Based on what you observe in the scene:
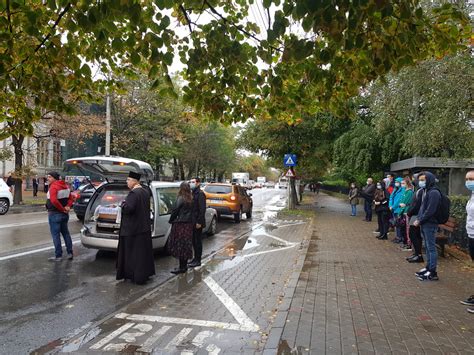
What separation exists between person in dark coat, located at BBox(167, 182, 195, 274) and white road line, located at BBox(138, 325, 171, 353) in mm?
2744

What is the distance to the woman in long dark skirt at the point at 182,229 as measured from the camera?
7.68 metres

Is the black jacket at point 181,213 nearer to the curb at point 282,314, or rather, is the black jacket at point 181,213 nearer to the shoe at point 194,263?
the shoe at point 194,263

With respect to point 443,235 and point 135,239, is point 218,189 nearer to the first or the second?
point 443,235

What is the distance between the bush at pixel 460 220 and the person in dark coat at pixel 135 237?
7.05 metres

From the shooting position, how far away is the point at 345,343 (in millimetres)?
4434

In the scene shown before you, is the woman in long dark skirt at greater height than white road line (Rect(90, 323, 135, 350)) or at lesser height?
greater

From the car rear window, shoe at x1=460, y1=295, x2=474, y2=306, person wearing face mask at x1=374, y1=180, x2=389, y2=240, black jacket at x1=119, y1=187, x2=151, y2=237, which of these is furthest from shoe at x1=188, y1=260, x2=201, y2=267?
the car rear window

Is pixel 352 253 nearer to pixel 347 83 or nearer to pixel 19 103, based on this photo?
pixel 347 83

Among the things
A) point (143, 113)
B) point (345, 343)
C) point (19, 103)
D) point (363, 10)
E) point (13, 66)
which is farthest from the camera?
point (143, 113)

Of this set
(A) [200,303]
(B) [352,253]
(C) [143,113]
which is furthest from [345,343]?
(C) [143,113]

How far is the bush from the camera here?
387 inches

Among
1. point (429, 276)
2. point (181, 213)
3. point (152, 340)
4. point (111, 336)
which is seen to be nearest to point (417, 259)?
point (429, 276)

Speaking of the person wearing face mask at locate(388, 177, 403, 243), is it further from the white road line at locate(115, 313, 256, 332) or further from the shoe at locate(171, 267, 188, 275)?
the white road line at locate(115, 313, 256, 332)

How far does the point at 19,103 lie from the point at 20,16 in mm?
1167
